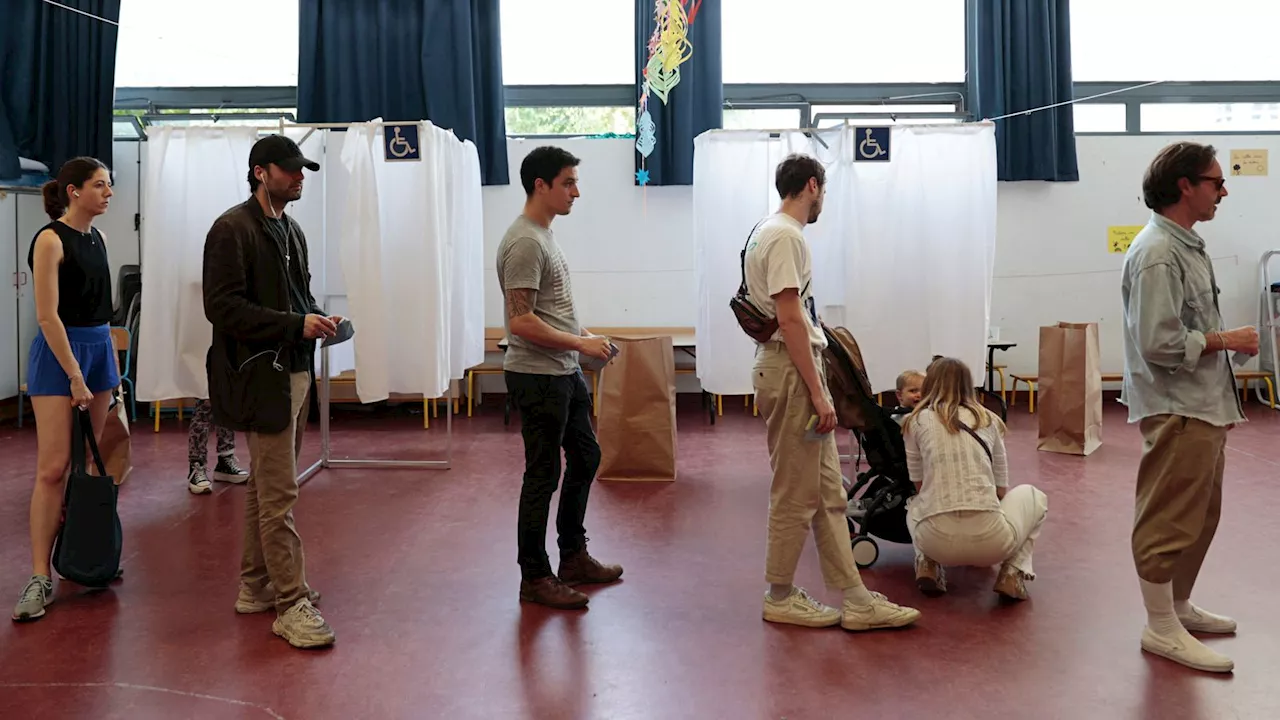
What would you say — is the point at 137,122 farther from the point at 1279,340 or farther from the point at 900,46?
the point at 1279,340

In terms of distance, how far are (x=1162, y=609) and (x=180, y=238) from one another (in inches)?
164

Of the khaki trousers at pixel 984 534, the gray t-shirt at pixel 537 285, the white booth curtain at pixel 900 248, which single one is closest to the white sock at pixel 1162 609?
the khaki trousers at pixel 984 534

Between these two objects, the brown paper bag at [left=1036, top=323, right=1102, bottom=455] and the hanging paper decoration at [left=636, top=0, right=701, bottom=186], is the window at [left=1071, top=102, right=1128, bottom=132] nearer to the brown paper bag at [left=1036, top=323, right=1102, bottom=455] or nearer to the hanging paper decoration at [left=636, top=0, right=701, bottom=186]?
the brown paper bag at [left=1036, top=323, right=1102, bottom=455]

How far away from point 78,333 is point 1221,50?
7398 mm

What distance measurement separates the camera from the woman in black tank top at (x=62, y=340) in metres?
2.99

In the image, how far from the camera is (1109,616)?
2.93m

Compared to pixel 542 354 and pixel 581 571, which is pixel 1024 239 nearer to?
pixel 581 571

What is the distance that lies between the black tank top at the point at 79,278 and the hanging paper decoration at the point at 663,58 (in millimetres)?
4193

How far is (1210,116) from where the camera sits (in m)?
7.32


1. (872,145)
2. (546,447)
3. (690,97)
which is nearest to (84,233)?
(546,447)

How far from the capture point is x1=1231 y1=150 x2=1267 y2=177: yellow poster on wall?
718 cm

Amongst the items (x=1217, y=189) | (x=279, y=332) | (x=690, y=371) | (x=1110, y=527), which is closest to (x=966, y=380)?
(x=1217, y=189)

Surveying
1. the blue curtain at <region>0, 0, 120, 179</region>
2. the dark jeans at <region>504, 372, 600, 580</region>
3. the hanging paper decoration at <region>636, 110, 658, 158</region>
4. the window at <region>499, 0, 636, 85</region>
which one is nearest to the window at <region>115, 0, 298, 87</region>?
the blue curtain at <region>0, 0, 120, 179</region>

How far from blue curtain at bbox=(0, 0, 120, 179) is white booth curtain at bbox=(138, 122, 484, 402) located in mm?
2489
